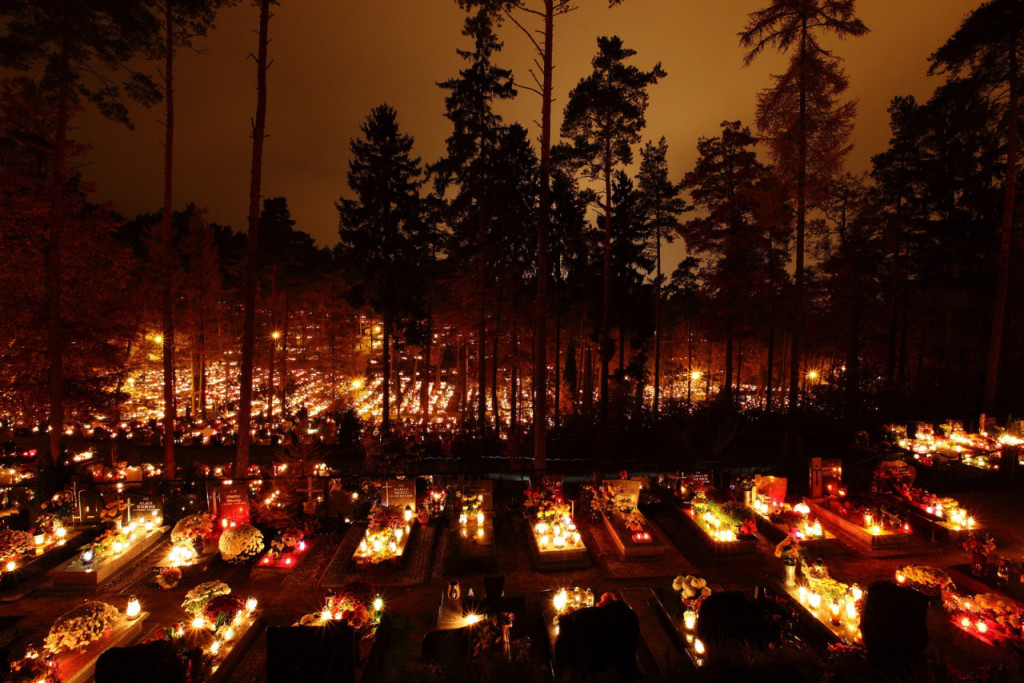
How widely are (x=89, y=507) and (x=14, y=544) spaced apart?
2169mm

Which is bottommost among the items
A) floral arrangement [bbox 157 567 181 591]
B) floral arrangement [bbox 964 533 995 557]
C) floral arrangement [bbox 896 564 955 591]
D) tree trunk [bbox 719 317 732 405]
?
Answer: floral arrangement [bbox 157 567 181 591]

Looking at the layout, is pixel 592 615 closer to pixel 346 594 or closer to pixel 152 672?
pixel 346 594

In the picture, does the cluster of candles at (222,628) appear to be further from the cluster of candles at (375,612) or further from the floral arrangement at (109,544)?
the floral arrangement at (109,544)

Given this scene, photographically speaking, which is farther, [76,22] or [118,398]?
[118,398]

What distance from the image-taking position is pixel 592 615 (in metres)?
5.95

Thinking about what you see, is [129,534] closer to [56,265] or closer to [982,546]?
[56,265]

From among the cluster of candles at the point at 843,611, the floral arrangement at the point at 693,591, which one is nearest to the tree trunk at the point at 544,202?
the floral arrangement at the point at 693,591

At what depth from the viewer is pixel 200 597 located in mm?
7711

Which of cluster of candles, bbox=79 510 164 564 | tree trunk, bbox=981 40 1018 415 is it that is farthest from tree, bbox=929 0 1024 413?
→ cluster of candles, bbox=79 510 164 564

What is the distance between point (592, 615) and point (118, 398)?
62.1 ft

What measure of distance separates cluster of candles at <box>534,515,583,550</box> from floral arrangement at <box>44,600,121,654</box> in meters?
7.69

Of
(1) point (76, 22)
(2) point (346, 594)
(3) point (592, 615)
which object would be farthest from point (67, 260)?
(3) point (592, 615)

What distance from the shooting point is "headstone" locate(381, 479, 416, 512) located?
12695 mm

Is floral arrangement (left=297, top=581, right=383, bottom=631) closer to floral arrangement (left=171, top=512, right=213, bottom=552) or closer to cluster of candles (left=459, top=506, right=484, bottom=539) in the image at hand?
cluster of candles (left=459, top=506, right=484, bottom=539)
